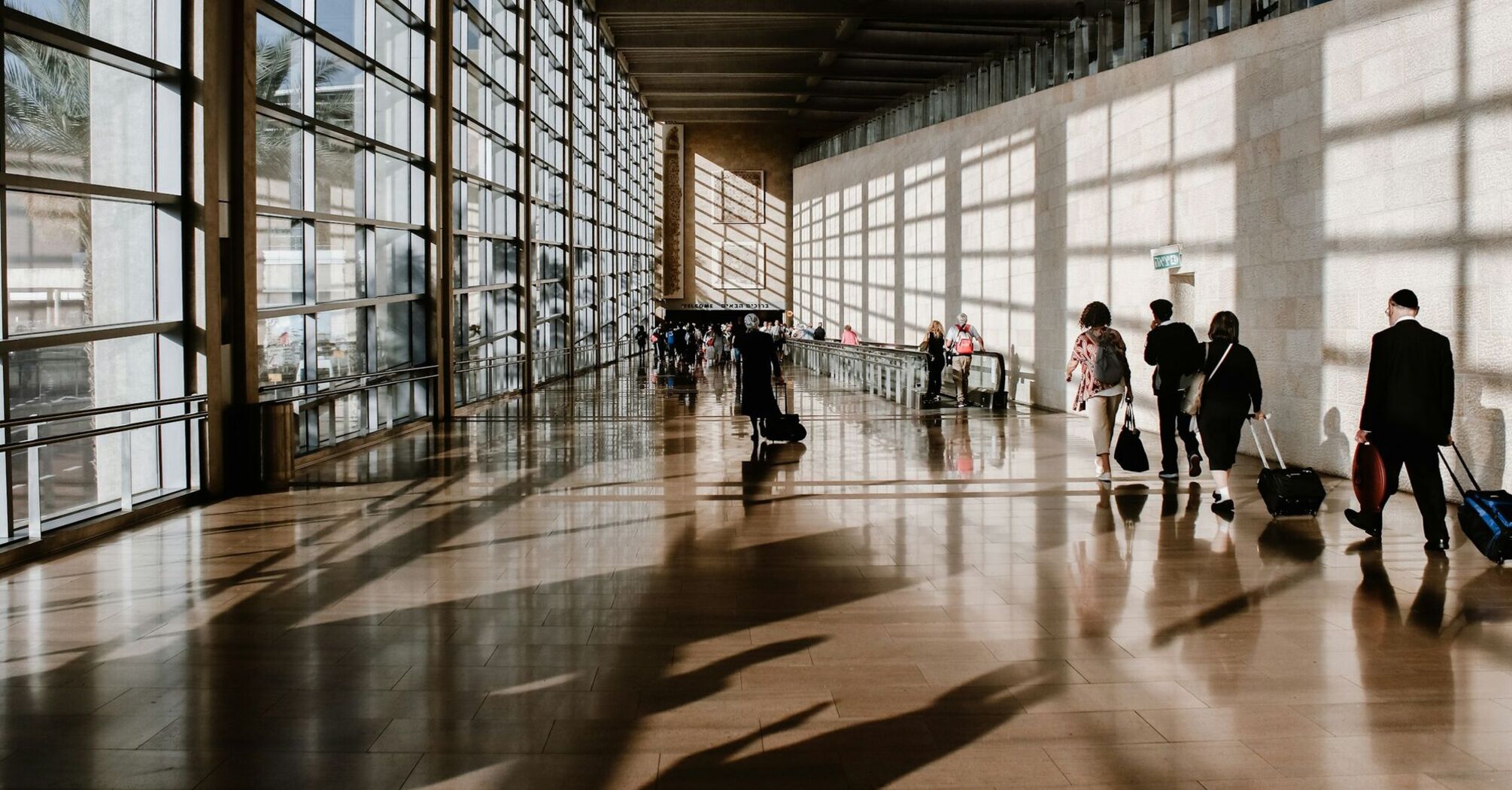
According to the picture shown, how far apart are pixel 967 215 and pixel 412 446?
1464 cm

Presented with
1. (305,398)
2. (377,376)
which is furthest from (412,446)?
(305,398)

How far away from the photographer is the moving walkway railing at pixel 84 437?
690cm

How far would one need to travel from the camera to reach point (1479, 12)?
8.52 m

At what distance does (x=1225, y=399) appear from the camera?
8.22 m

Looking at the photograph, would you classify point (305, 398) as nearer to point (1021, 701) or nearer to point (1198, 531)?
point (1198, 531)

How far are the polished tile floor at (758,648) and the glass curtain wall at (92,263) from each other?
59 centimetres

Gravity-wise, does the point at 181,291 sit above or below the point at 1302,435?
above

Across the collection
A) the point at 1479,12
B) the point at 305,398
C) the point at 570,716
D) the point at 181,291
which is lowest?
the point at 570,716

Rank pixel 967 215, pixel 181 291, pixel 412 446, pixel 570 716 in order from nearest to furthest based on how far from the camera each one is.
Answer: pixel 570 716
pixel 181 291
pixel 412 446
pixel 967 215

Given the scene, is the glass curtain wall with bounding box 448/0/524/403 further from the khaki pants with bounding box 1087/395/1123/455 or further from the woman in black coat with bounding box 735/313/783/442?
the khaki pants with bounding box 1087/395/1123/455

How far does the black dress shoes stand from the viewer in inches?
288

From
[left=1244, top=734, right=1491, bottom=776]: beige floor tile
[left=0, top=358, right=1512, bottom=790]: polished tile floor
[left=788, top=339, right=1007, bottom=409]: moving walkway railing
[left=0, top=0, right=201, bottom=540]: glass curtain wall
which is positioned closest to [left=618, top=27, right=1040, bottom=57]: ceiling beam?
[left=788, top=339, right=1007, bottom=409]: moving walkway railing

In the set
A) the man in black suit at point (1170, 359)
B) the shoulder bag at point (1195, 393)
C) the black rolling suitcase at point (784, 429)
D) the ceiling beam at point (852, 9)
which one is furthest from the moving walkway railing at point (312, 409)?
the ceiling beam at point (852, 9)

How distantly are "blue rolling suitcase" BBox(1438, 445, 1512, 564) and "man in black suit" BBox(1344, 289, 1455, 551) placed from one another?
22 cm
